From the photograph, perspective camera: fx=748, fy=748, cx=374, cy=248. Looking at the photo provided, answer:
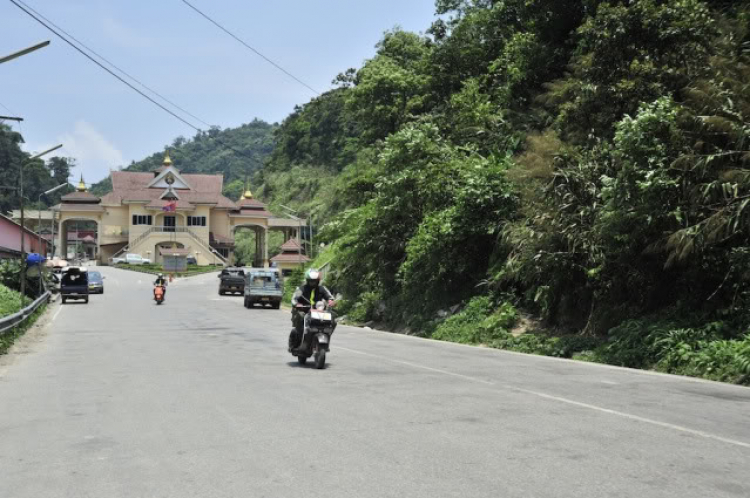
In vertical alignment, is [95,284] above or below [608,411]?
above

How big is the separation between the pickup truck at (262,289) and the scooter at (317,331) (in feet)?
92.1

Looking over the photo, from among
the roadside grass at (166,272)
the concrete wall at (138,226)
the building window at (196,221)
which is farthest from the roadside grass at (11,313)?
the building window at (196,221)

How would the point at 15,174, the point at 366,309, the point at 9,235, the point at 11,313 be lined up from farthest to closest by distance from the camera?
1. the point at 15,174
2. the point at 9,235
3. the point at 366,309
4. the point at 11,313

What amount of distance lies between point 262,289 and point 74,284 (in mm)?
11468

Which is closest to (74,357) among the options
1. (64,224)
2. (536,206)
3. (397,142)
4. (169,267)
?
(536,206)

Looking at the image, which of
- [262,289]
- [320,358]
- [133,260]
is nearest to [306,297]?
[320,358]

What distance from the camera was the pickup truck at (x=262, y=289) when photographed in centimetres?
4144

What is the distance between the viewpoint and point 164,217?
10331cm

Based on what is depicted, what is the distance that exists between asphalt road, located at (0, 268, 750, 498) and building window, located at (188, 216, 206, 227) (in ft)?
302

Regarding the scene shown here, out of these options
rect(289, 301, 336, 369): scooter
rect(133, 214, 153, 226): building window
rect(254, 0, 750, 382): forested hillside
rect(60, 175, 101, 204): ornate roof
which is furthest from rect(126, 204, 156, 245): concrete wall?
rect(289, 301, 336, 369): scooter

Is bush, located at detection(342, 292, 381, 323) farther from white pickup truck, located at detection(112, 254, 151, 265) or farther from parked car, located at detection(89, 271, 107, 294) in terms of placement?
white pickup truck, located at detection(112, 254, 151, 265)

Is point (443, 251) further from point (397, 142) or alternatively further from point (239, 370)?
point (239, 370)

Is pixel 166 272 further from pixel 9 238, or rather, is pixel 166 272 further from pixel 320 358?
pixel 320 358

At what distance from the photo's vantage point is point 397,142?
29062 millimetres
